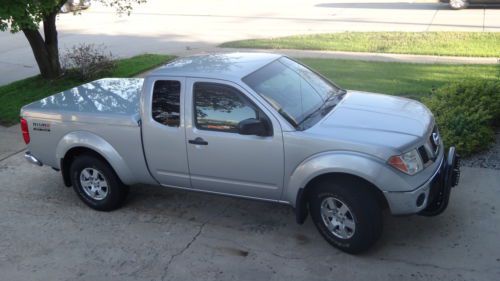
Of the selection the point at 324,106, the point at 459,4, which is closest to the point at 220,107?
the point at 324,106

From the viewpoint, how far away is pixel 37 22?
9.19 m

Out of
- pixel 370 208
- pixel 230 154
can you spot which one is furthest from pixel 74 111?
pixel 370 208

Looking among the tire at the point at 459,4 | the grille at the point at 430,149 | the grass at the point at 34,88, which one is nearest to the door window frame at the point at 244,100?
the grille at the point at 430,149

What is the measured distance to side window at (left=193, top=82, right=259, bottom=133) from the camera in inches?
199

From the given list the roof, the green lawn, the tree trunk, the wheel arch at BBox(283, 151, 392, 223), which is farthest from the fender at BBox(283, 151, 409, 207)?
the tree trunk

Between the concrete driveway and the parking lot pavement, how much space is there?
7.42 m

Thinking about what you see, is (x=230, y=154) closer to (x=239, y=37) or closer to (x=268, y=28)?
(x=239, y=37)

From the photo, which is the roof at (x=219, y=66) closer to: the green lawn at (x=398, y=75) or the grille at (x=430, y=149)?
the grille at (x=430, y=149)

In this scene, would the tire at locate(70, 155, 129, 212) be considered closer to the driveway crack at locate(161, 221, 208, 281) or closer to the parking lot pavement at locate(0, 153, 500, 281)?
the parking lot pavement at locate(0, 153, 500, 281)

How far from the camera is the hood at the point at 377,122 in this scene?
4.64 meters

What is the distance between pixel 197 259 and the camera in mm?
4984

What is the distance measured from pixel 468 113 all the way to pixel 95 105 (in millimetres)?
4644

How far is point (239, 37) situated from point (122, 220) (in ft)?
35.1

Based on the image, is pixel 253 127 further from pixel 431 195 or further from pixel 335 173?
pixel 431 195
